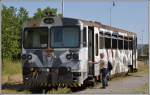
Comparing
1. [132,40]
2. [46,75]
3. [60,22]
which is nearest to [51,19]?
[60,22]

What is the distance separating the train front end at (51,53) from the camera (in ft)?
61.7

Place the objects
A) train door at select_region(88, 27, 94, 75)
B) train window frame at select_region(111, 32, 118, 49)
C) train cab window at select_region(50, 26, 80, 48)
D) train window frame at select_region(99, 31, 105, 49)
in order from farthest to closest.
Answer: train window frame at select_region(111, 32, 118, 49)
train window frame at select_region(99, 31, 105, 49)
train door at select_region(88, 27, 94, 75)
train cab window at select_region(50, 26, 80, 48)

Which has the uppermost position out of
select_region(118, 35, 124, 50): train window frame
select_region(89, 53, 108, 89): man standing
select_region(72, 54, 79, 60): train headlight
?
select_region(118, 35, 124, 50): train window frame

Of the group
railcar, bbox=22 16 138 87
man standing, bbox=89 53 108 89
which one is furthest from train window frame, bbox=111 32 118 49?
railcar, bbox=22 16 138 87

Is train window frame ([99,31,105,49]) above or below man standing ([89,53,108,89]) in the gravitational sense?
above

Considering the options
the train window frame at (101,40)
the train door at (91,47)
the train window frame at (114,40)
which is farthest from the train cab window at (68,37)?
the train window frame at (114,40)

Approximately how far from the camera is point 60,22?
62.8 feet

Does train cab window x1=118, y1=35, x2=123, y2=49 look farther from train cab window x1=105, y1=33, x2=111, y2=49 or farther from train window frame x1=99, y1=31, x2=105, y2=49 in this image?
train window frame x1=99, y1=31, x2=105, y2=49

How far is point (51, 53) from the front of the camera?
19016 millimetres

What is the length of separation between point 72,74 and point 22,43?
261 centimetres

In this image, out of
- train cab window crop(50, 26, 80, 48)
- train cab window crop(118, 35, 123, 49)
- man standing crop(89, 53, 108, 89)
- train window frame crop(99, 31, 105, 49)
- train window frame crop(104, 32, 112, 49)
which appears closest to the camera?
train cab window crop(50, 26, 80, 48)

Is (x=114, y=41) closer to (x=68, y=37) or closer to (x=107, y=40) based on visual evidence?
(x=107, y=40)

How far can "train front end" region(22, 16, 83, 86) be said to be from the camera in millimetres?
18797


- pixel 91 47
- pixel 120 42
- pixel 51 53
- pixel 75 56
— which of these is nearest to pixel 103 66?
pixel 91 47
